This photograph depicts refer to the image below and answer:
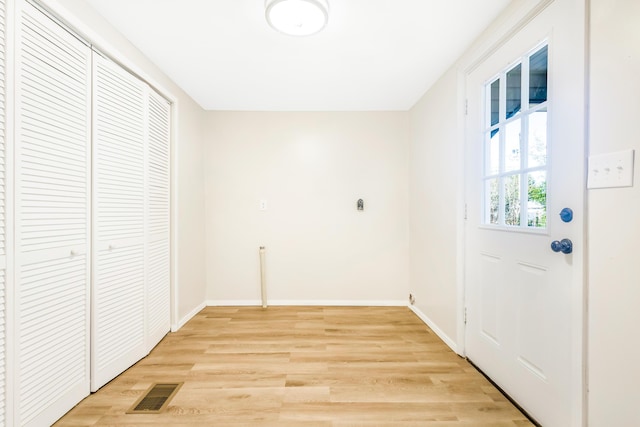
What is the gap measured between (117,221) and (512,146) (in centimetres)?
251

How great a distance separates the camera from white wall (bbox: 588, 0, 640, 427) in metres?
0.99

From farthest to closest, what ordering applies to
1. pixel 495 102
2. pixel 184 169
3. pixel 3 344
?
pixel 184 169 → pixel 495 102 → pixel 3 344

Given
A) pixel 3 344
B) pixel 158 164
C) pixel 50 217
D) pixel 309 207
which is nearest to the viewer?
pixel 3 344

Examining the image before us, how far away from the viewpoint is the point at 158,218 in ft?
7.75

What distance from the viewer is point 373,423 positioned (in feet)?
4.80

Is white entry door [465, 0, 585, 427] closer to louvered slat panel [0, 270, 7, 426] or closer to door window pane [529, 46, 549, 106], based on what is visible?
door window pane [529, 46, 549, 106]

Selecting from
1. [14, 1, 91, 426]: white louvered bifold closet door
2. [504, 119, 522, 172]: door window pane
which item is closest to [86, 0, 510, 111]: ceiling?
[14, 1, 91, 426]: white louvered bifold closet door

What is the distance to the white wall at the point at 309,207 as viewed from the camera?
3275 millimetres

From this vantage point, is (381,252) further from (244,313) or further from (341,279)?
(244,313)

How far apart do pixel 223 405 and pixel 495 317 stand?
1.71 m

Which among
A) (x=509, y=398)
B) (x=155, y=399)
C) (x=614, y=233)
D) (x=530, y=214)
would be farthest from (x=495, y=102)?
(x=155, y=399)

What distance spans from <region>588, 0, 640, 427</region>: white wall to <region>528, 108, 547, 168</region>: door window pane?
0.88 ft

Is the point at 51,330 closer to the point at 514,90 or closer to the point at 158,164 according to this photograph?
the point at 158,164

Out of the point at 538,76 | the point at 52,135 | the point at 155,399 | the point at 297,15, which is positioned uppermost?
the point at 297,15
